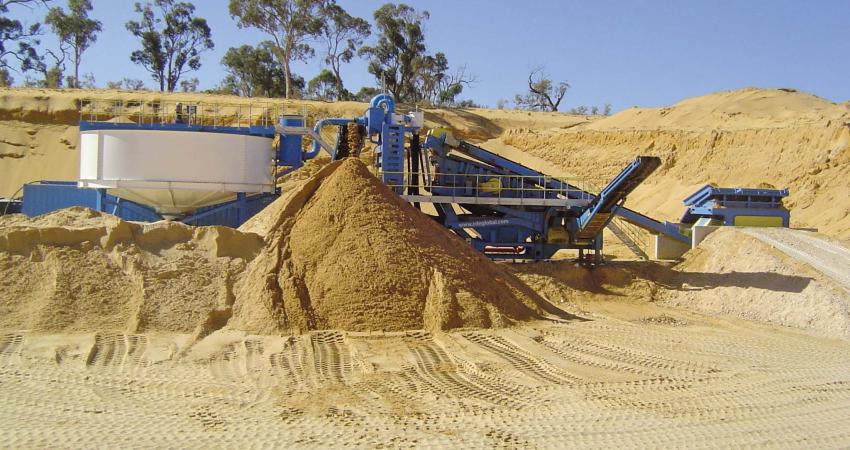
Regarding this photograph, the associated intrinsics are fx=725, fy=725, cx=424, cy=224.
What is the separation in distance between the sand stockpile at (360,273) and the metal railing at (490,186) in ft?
14.0

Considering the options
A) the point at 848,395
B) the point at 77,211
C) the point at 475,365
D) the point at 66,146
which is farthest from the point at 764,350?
the point at 66,146

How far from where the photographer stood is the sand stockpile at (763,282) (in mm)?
15258

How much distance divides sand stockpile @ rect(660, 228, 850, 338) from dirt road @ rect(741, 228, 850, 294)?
0.08ft

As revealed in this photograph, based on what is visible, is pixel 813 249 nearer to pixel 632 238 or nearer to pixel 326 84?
pixel 632 238

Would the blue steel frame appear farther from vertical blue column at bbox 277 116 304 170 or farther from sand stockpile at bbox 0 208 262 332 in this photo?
sand stockpile at bbox 0 208 262 332

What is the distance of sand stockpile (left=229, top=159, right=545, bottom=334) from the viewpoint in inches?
475

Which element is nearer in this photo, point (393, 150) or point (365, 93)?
point (393, 150)

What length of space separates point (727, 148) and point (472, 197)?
16.7 m

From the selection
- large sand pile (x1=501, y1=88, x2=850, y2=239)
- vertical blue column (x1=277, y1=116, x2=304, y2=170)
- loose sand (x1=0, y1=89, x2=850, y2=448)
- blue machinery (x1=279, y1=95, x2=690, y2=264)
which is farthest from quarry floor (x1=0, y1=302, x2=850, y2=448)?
large sand pile (x1=501, y1=88, x2=850, y2=239)

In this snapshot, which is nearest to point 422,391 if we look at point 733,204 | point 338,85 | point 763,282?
point 763,282

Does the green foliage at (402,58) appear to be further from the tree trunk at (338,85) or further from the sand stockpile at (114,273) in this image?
the sand stockpile at (114,273)

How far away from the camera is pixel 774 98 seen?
36.9 meters

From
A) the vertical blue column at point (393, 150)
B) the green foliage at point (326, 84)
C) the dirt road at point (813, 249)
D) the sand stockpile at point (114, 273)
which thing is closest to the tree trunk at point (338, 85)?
the green foliage at point (326, 84)

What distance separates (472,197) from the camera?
18797mm
